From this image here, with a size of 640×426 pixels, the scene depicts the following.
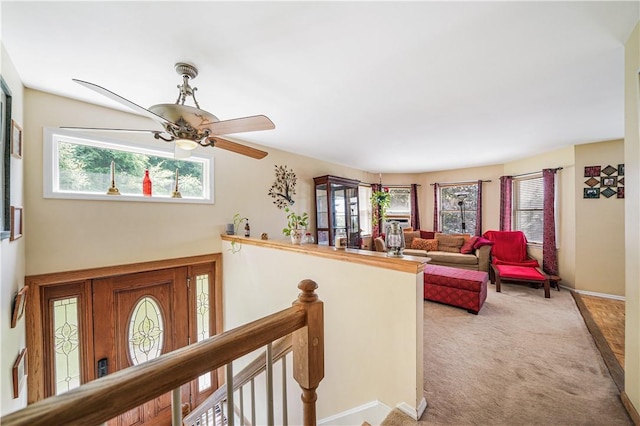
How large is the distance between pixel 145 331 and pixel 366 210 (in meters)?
5.16

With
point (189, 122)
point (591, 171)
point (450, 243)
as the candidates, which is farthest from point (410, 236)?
point (189, 122)

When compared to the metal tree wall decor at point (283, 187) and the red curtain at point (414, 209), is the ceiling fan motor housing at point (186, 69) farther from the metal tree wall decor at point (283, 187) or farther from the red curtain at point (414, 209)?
the red curtain at point (414, 209)

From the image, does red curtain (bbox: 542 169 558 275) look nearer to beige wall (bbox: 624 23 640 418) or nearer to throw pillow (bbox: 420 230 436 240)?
throw pillow (bbox: 420 230 436 240)

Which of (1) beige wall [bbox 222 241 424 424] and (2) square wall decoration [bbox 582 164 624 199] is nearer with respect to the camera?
(1) beige wall [bbox 222 241 424 424]

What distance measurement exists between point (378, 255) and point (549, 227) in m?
4.45

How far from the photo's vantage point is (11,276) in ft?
5.94

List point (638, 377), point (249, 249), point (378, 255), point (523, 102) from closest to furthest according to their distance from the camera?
1. point (638, 377)
2. point (378, 255)
3. point (523, 102)
4. point (249, 249)

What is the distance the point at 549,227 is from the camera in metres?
4.41

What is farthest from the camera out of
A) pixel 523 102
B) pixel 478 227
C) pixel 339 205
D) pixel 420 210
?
pixel 420 210

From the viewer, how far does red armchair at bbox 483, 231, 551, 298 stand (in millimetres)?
4086

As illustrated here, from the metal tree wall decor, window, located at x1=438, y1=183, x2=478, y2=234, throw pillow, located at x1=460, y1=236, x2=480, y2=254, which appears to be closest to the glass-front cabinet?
the metal tree wall decor

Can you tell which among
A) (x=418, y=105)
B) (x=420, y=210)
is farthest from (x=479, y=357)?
(x=420, y=210)

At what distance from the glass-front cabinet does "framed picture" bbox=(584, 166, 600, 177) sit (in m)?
3.81

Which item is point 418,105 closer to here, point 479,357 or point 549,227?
point 479,357
